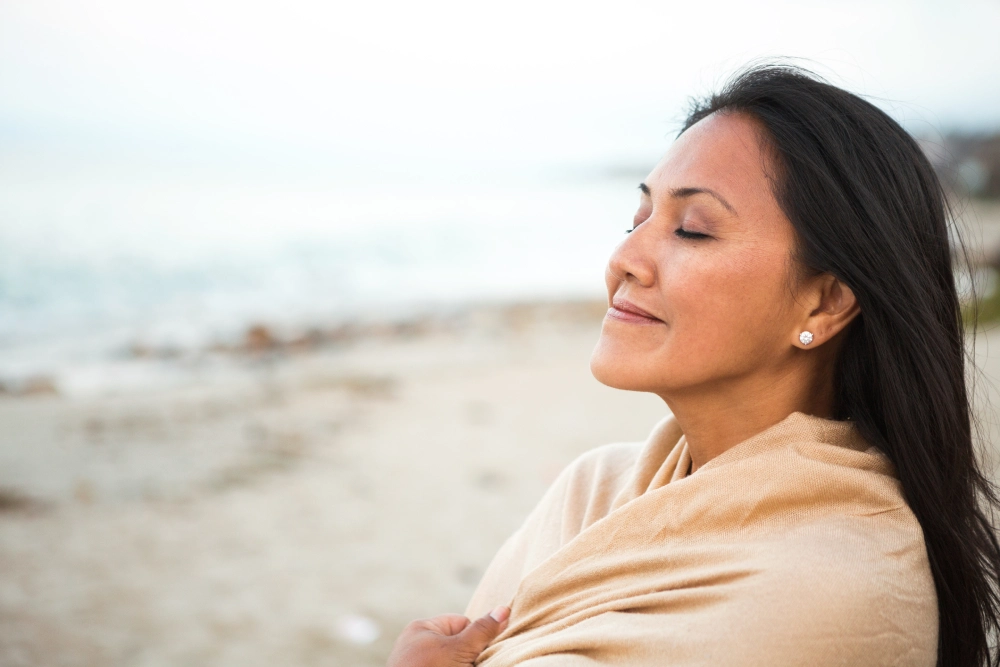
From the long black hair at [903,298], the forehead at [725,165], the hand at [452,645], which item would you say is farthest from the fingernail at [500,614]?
the forehead at [725,165]

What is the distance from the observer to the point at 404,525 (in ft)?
16.0

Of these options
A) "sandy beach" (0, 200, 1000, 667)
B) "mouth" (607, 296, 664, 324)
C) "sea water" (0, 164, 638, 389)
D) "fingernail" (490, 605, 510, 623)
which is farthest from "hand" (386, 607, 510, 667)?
"sea water" (0, 164, 638, 389)

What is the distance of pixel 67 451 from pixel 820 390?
19.0 feet

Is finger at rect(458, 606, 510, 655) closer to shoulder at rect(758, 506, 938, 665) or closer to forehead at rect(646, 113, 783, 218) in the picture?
shoulder at rect(758, 506, 938, 665)

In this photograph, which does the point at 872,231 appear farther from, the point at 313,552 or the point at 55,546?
the point at 55,546

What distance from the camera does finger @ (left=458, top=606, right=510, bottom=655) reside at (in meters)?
1.55

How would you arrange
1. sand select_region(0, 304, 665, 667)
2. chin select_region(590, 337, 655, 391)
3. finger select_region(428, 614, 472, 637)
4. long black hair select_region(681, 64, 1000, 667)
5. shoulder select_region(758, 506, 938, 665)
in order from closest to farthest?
1. shoulder select_region(758, 506, 938, 665)
2. long black hair select_region(681, 64, 1000, 667)
3. chin select_region(590, 337, 655, 391)
4. finger select_region(428, 614, 472, 637)
5. sand select_region(0, 304, 665, 667)

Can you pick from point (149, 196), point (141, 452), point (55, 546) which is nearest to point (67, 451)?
point (141, 452)

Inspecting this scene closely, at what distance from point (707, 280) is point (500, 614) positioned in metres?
0.78

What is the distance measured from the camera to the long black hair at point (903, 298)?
1.40m

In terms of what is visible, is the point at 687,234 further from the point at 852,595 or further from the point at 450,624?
the point at 450,624

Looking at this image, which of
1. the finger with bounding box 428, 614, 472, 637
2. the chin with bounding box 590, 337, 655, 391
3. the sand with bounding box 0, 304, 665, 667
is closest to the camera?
the chin with bounding box 590, 337, 655, 391

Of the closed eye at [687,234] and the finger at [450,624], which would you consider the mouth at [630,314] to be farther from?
the finger at [450,624]

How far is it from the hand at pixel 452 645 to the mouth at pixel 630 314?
2.08 ft
